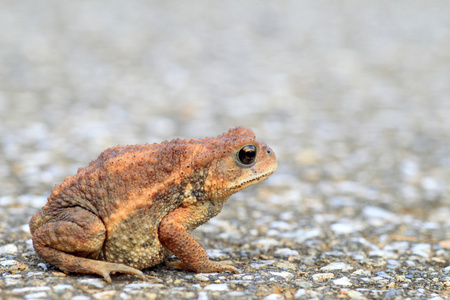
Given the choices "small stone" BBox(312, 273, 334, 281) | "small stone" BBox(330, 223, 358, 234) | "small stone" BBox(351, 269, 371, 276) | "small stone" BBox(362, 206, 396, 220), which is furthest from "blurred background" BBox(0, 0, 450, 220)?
"small stone" BBox(312, 273, 334, 281)

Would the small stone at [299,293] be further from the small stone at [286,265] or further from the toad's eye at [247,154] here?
the toad's eye at [247,154]

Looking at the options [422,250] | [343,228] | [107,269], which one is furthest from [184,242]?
[422,250]

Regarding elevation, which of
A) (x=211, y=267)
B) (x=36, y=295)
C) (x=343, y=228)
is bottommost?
(x=36, y=295)

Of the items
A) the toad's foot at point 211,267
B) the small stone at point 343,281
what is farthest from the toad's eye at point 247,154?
the small stone at point 343,281

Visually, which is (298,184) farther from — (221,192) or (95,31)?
(95,31)

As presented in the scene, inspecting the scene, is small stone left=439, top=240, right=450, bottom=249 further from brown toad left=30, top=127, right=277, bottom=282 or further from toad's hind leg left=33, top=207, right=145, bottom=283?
toad's hind leg left=33, top=207, right=145, bottom=283

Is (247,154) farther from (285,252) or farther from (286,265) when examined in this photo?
(285,252)
